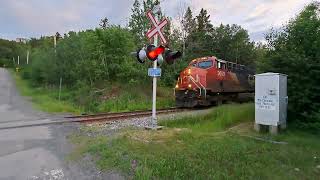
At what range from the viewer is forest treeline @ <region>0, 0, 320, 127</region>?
11250 millimetres

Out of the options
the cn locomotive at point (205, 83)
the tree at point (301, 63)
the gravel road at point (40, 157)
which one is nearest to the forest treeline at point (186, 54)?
the tree at point (301, 63)

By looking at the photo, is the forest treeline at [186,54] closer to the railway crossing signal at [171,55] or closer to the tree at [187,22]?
the tree at [187,22]

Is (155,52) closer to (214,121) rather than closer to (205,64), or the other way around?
(214,121)

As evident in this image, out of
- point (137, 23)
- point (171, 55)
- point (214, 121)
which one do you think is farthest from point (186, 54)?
point (171, 55)

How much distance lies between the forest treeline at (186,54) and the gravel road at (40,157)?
6.71m

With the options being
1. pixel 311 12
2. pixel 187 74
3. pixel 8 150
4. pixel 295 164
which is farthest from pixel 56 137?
pixel 187 74

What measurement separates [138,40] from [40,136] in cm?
2268

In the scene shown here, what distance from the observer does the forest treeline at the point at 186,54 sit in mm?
11250

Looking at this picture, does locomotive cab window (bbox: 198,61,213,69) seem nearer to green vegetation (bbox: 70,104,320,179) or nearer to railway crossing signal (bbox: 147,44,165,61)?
green vegetation (bbox: 70,104,320,179)

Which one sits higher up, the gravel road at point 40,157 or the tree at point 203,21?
the tree at point 203,21

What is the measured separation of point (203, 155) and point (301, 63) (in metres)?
5.60

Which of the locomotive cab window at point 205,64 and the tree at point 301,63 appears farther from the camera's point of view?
the locomotive cab window at point 205,64

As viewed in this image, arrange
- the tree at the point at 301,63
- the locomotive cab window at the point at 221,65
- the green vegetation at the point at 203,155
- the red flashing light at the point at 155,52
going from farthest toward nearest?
the locomotive cab window at the point at 221,65 → the tree at the point at 301,63 → the red flashing light at the point at 155,52 → the green vegetation at the point at 203,155

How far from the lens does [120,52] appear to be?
92.8 feet
